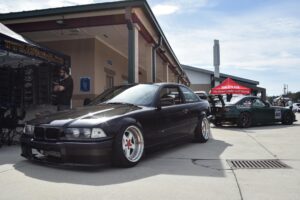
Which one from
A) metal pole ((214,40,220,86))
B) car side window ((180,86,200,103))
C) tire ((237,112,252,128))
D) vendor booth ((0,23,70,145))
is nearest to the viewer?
car side window ((180,86,200,103))

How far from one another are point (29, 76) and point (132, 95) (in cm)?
686

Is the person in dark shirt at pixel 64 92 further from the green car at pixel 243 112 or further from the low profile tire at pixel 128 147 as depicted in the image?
the green car at pixel 243 112

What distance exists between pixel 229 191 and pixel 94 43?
436 inches

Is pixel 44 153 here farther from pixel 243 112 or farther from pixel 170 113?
pixel 243 112

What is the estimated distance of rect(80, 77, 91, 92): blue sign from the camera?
1388cm

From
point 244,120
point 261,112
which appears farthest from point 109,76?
point 261,112

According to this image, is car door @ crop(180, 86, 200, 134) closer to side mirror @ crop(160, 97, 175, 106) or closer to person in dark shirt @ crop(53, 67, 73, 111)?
side mirror @ crop(160, 97, 175, 106)

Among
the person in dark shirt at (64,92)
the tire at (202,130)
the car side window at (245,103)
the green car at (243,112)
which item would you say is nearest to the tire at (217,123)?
the green car at (243,112)

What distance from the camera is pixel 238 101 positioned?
1238 cm

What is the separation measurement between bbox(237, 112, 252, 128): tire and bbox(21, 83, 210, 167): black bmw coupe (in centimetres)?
605

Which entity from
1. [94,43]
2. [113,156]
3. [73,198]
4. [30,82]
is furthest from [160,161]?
[94,43]

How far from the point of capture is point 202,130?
25.3 feet

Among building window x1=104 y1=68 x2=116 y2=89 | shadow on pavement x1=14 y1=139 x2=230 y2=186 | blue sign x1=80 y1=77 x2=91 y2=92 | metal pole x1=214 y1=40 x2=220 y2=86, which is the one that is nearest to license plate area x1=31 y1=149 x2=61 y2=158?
shadow on pavement x1=14 y1=139 x2=230 y2=186

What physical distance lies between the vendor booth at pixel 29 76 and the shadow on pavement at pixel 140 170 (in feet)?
12.6
